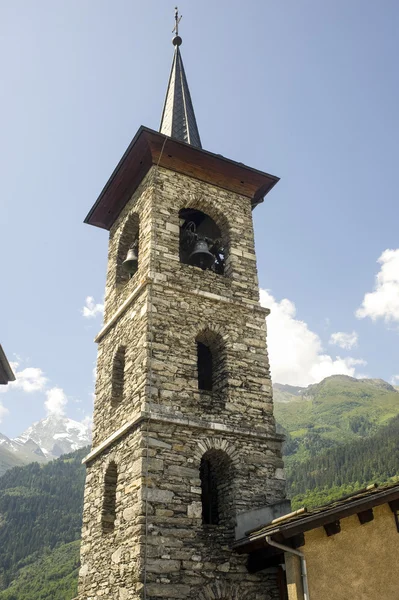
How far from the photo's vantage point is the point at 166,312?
10.2 m

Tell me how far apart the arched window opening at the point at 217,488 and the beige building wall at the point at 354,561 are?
7.44 feet

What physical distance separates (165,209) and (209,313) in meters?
2.47

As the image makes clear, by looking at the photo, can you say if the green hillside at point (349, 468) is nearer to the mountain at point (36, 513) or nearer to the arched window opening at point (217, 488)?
the mountain at point (36, 513)

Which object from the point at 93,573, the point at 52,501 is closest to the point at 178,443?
the point at 93,573

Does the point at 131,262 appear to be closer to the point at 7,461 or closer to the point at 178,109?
the point at 178,109

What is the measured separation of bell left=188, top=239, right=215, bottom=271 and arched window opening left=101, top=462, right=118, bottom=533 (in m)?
4.45

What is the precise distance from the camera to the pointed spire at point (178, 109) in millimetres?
14109

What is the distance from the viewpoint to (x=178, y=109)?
15008 millimetres

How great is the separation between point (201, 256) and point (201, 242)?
0.32m

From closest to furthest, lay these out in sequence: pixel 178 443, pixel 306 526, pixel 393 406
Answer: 1. pixel 306 526
2. pixel 178 443
3. pixel 393 406

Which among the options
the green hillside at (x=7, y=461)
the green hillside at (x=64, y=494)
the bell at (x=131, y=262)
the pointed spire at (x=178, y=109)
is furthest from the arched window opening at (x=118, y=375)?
the green hillside at (x=7, y=461)

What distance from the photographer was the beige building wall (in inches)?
269

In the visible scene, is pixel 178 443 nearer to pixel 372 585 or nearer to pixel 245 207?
pixel 372 585

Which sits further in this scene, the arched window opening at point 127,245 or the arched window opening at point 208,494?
the arched window opening at point 127,245
